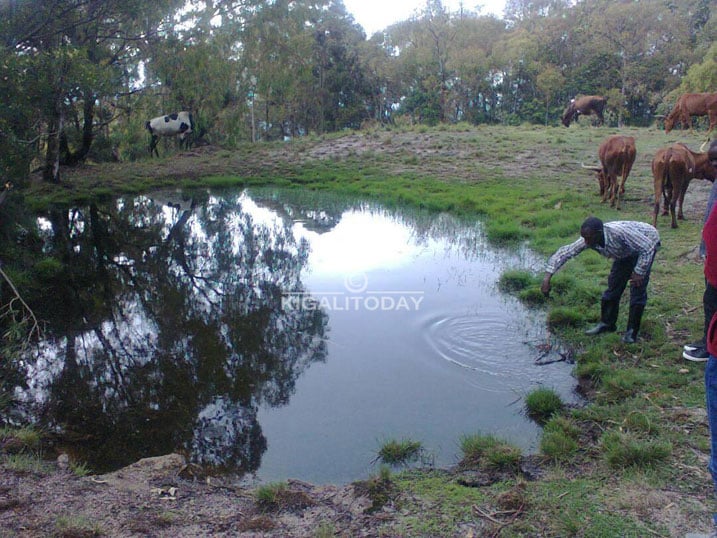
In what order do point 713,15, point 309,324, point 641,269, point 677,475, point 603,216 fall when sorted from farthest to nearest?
1. point 713,15
2. point 603,216
3. point 309,324
4. point 641,269
5. point 677,475

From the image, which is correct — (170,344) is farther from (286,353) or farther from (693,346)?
(693,346)

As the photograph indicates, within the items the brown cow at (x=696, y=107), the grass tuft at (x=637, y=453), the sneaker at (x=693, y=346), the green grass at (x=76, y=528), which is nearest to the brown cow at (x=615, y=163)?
the sneaker at (x=693, y=346)

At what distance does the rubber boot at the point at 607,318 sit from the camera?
6.22 meters

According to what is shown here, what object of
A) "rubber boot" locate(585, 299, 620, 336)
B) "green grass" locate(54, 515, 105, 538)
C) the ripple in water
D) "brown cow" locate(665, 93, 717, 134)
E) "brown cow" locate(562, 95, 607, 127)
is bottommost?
"green grass" locate(54, 515, 105, 538)

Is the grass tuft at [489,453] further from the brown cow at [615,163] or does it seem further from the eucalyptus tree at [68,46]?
the brown cow at [615,163]

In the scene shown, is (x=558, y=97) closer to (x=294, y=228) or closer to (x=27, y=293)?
(x=294, y=228)

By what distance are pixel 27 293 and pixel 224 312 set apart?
2720mm

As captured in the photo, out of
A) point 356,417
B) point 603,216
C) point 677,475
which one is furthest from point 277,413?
point 603,216

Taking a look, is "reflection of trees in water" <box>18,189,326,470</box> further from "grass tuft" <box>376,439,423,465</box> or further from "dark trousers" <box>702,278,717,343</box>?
"dark trousers" <box>702,278,717,343</box>

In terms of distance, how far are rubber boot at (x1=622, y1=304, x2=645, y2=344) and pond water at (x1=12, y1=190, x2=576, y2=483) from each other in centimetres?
79

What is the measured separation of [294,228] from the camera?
39.3 ft

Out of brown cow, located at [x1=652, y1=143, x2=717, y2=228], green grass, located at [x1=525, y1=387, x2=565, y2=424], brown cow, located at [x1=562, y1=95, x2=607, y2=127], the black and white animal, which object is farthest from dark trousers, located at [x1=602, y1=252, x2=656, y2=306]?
brown cow, located at [x1=562, y1=95, x2=607, y2=127]

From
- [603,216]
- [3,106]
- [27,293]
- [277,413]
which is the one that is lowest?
[277,413]

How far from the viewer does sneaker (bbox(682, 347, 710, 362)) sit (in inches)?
214
